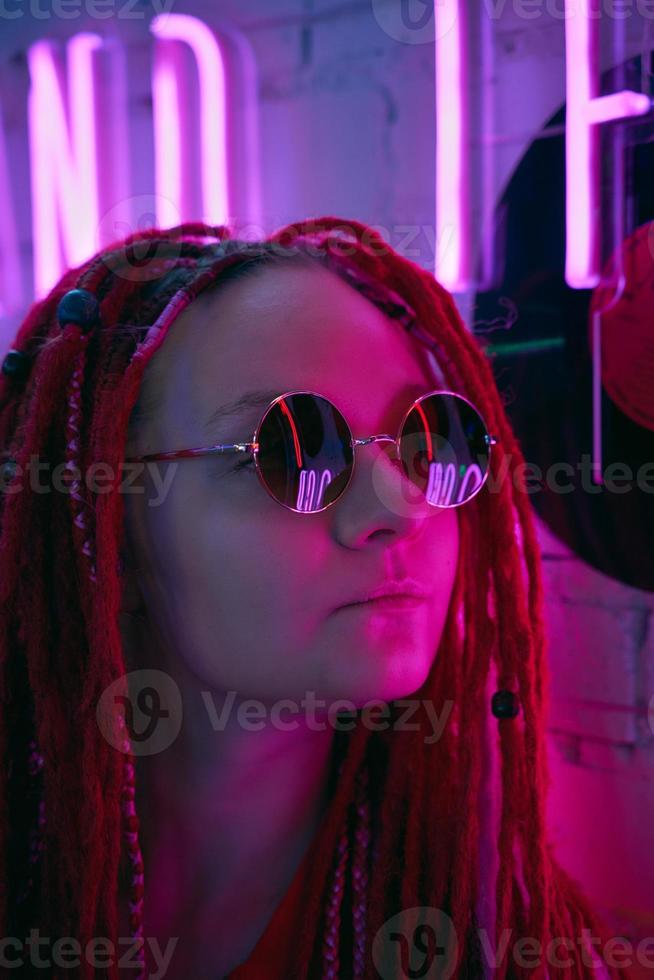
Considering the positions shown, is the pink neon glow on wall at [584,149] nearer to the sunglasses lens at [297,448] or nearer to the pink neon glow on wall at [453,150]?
the pink neon glow on wall at [453,150]

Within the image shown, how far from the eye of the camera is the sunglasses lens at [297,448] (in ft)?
3.15

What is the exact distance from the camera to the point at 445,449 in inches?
41.7

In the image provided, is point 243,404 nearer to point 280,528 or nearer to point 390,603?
point 280,528

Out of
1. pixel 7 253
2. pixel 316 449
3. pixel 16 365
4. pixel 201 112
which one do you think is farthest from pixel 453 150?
pixel 7 253

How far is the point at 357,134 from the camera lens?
1599 millimetres

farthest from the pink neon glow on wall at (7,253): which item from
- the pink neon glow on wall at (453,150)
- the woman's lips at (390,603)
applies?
the woman's lips at (390,603)

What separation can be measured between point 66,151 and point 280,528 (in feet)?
4.32

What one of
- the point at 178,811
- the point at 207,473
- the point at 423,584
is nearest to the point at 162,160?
the point at 207,473

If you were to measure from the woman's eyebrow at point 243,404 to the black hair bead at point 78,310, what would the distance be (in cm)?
26

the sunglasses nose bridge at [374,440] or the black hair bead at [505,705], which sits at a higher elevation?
the sunglasses nose bridge at [374,440]

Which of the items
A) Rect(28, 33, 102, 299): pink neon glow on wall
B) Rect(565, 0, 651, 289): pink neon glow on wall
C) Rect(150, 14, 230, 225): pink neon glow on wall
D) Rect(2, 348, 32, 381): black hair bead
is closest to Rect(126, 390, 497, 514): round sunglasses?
Rect(2, 348, 32, 381): black hair bead

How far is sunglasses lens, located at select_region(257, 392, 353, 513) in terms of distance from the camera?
0.96m

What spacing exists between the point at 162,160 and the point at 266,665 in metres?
1.24

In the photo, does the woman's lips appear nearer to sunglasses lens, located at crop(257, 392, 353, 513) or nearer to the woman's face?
the woman's face
